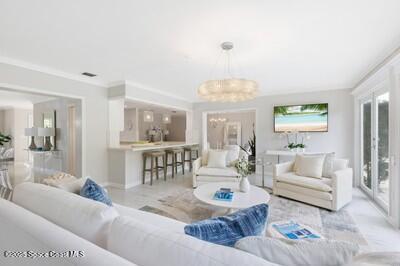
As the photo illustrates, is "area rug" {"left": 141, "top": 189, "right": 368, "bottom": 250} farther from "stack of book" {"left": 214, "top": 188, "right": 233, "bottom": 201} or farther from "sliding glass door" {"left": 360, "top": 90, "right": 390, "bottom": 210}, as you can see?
"sliding glass door" {"left": 360, "top": 90, "right": 390, "bottom": 210}

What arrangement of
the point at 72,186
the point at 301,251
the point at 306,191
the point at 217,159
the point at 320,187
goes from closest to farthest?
1. the point at 301,251
2. the point at 72,186
3. the point at 320,187
4. the point at 306,191
5. the point at 217,159

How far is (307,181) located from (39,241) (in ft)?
11.3

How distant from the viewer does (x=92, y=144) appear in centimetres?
423

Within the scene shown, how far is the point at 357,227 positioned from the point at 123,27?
Answer: 368 centimetres

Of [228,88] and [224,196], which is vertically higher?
[228,88]

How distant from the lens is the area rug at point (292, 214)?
7.96 feet

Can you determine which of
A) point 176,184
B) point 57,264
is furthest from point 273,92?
point 57,264

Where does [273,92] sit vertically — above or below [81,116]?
above

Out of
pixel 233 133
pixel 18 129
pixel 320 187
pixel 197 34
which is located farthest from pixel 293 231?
pixel 18 129

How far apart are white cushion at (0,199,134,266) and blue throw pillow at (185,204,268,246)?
0.35 meters

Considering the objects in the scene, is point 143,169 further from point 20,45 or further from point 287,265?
point 287,265

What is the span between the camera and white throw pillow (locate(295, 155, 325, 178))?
3.43m

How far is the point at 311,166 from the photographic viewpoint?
3.49 m

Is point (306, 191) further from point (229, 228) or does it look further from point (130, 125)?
point (130, 125)
